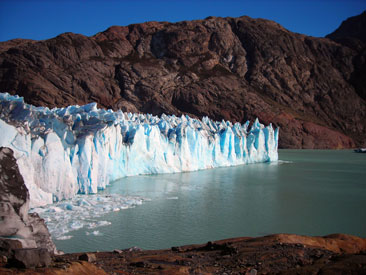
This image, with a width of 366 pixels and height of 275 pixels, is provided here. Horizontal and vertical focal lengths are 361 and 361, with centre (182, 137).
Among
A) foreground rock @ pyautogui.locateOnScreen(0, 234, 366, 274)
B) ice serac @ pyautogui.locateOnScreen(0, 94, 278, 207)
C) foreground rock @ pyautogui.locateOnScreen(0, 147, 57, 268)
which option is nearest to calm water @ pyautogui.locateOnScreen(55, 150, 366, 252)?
ice serac @ pyautogui.locateOnScreen(0, 94, 278, 207)

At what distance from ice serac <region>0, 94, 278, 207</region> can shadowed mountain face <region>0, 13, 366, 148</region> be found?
25.6 meters

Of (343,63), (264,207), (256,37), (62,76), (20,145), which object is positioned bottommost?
(264,207)

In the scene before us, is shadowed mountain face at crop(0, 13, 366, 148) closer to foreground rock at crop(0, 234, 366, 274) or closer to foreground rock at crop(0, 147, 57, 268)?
foreground rock at crop(0, 147, 57, 268)

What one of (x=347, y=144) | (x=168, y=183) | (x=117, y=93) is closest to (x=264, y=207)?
(x=168, y=183)

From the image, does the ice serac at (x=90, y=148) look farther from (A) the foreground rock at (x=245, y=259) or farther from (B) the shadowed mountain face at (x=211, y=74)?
(B) the shadowed mountain face at (x=211, y=74)

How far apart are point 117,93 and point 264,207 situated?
4164cm

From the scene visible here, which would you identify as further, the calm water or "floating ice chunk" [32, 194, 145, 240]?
"floating ice chunk" [32, 194, 145, 240]

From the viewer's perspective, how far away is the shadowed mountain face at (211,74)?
156 feet

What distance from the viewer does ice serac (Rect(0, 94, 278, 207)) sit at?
10195 mm

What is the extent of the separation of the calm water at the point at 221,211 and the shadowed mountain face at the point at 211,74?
1237 inches

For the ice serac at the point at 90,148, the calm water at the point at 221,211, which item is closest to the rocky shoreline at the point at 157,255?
the calm water at the point at 221,211

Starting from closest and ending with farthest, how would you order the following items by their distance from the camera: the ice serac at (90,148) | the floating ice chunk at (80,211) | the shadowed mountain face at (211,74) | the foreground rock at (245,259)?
1. the foreground rock at (245,259)
2. the floating ice chunk at (80,211)
3. the ice serac at (90,148)
4. the shadowed mountain face at (211,74)

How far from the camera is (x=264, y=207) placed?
11508 mm

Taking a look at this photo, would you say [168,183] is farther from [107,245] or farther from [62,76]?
[62,76]
